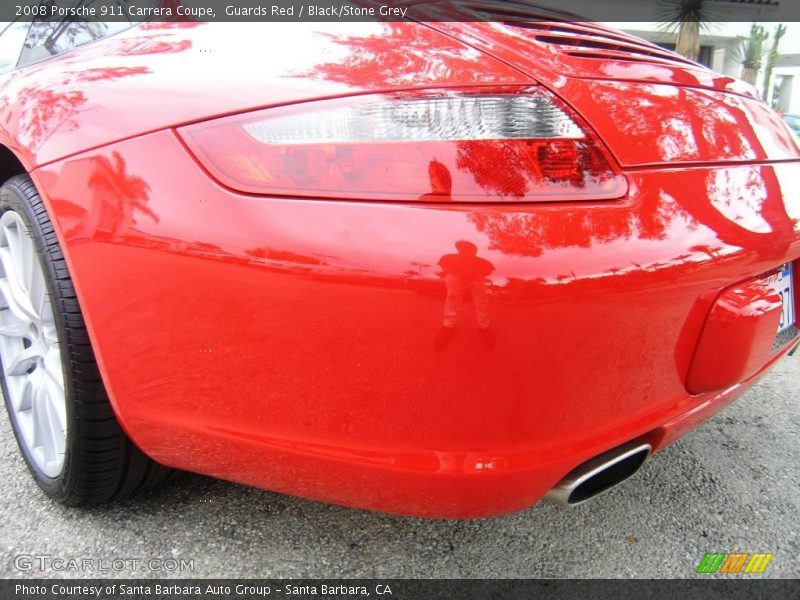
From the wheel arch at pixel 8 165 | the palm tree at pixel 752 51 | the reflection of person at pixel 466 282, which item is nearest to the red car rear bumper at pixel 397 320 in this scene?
the reflection of person at pixel 466 282

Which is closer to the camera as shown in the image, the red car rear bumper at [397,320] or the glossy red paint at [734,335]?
the red car rear bumper at [397,320]

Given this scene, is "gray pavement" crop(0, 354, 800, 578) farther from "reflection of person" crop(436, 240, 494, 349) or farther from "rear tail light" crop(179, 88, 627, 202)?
"rear tail light" crop(179, 88, 627, 202)

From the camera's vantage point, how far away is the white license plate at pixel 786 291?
1.39 metres

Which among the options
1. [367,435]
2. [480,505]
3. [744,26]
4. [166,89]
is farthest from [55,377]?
[744,26]

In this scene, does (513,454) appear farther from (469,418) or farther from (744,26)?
(744,26)

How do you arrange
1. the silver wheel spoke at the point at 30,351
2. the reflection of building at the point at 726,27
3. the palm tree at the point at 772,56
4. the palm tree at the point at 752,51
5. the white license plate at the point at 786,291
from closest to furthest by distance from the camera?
1. the white license plate at the point at 786,291
2. the silver wheel spoke at the point at 30,351
3. the reflection of building at the point at 726,27
4. the palm tree at the point at 752,51
5. the palm tree at the point at 772,56

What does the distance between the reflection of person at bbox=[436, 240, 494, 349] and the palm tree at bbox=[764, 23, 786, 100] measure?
30684 millimetres

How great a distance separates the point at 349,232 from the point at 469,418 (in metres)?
0.38

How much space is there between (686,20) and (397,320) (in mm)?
19072

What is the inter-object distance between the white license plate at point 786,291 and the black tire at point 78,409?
1.60 meters

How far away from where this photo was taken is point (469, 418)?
3.29ft

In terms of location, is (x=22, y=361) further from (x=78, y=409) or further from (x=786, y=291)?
(x=786, y=291)

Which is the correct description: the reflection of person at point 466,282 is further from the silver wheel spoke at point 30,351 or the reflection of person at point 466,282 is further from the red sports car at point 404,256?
→ the silver wheel spoke at point 30,351

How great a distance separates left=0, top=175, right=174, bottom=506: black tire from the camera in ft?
4.42
